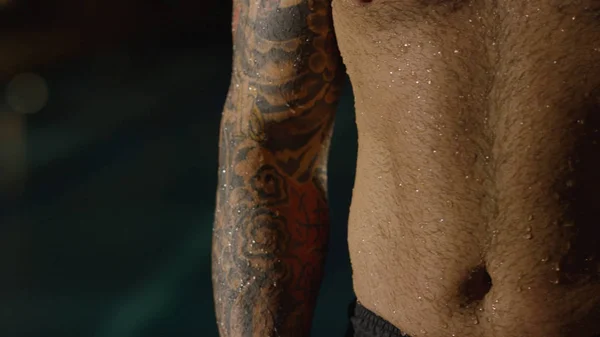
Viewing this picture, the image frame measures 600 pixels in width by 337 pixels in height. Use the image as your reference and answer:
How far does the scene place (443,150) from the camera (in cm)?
60

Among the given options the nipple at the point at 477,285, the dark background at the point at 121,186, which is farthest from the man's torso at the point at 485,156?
the dark background at the point at 121,186

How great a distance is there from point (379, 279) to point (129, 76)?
→ 2.62 ft

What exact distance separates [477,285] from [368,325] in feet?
0.41

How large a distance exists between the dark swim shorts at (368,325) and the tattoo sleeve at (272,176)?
0.08 meters

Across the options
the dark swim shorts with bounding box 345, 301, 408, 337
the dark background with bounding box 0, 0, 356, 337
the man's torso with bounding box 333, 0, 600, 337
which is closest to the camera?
the man's torso with bounding box 333, 0, 600, 337

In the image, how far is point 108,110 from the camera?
1352 mm

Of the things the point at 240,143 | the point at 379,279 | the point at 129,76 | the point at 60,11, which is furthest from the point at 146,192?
the point at 379,279

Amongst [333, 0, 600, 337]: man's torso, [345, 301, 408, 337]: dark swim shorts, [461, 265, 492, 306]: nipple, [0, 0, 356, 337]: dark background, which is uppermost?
[333, 0, 600, 337]: man's torso

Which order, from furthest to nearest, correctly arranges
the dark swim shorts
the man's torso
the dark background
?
the dark background < the dark swim shorts < the man's torso

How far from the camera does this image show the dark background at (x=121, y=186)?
4.32 feet

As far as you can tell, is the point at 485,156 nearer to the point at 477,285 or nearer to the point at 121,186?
the point at 477,285

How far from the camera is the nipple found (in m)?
0.61

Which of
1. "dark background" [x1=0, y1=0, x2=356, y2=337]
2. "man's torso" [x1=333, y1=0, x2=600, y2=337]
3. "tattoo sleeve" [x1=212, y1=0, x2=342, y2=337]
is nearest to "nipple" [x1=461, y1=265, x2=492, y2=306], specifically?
"man's torso" [x1=333, y1=0, x2=600, y2=337]

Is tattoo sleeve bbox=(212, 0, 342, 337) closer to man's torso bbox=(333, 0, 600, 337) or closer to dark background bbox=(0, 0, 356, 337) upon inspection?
man's torso bbox=(333, 0, 600, 337)
